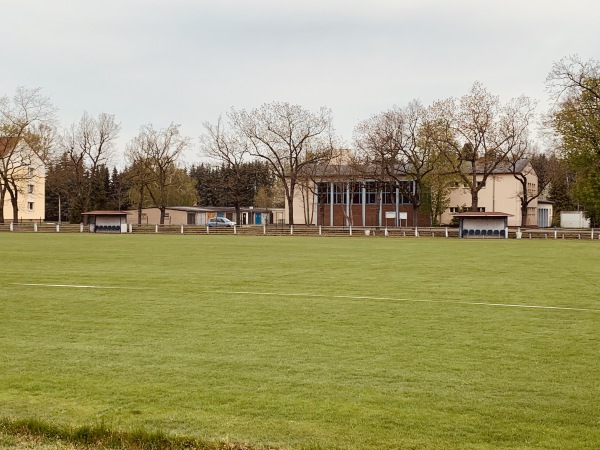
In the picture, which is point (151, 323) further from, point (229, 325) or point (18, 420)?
point (18, 420)

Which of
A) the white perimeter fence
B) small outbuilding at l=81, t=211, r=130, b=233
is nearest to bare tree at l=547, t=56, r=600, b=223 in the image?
the white perimeter fence

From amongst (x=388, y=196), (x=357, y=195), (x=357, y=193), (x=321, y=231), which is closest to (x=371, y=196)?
(x=357, y=193)

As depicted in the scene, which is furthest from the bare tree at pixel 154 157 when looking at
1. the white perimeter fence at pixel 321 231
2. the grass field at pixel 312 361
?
the grass field at pixel 312 361

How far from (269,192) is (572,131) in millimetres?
91676

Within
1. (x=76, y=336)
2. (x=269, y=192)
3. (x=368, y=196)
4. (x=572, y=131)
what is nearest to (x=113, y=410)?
(x=76, y=336)

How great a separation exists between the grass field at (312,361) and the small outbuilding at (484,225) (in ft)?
148

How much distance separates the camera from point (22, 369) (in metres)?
8.77

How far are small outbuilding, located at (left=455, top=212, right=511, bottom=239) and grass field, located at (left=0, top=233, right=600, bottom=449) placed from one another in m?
45.3

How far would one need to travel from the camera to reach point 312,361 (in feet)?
31.0

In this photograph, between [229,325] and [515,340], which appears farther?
[229,325]

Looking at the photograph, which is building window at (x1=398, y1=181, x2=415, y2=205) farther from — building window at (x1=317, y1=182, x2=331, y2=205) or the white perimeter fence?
the white perimeter fence

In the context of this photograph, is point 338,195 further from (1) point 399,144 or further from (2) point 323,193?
(1) point 399,144

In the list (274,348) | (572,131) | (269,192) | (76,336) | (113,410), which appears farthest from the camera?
(269,192)

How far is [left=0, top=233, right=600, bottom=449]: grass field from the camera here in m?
6.68
